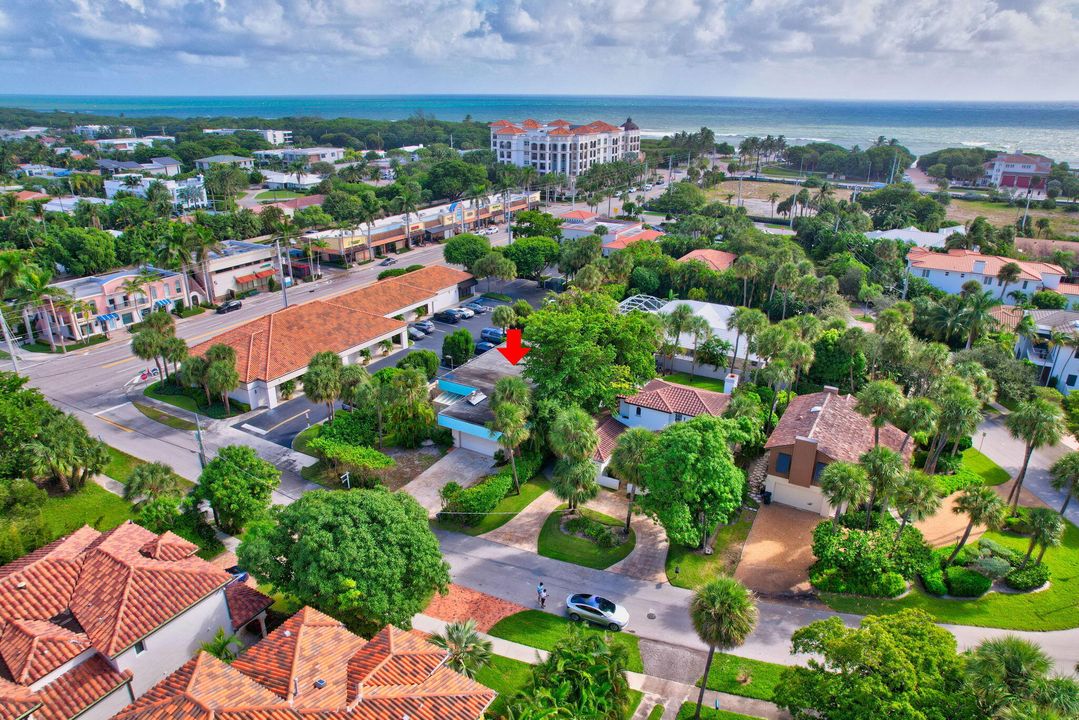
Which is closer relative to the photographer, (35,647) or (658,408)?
(35,647)

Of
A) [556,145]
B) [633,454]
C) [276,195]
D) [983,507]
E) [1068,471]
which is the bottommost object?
[983,507]

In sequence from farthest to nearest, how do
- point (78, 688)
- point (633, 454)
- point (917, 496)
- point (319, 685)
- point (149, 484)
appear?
point (149, 484) → point (633, 454) → point (917, 496) → point (78, 688) → point (319, 685)

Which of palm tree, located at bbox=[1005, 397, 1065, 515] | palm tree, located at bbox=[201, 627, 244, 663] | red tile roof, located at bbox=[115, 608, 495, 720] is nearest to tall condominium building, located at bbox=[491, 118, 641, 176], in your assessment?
palm tree, located at bbox=[1005, 397, 1065, 515]

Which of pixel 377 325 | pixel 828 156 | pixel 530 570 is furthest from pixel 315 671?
pixel 828 156

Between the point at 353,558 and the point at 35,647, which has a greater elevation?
the point at 353,558

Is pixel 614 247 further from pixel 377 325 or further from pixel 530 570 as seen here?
pixel 530 570

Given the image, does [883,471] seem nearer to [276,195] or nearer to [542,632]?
[542,632]

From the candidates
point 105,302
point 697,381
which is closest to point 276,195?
point 105,302
